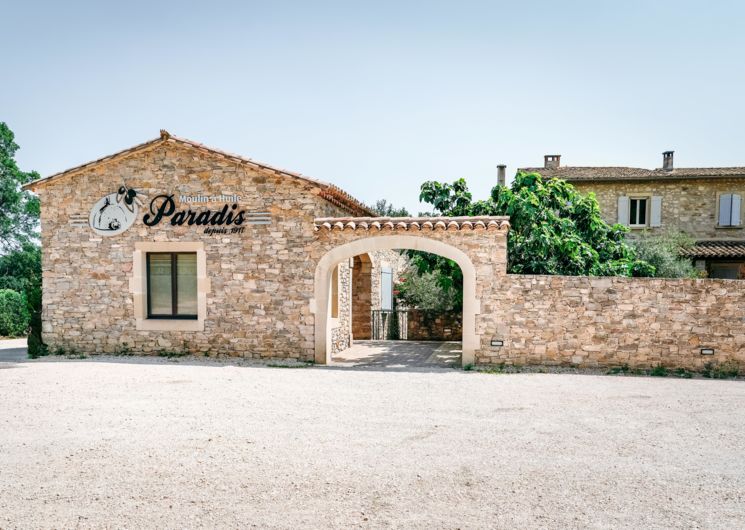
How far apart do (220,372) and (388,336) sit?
738 cm

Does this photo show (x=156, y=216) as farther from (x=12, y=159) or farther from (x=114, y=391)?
(x=12, y=159)

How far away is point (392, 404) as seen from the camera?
7066mm

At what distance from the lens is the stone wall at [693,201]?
1988 cm

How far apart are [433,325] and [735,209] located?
1333cm

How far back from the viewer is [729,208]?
65.2 ft

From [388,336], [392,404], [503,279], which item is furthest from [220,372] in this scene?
[388,336]

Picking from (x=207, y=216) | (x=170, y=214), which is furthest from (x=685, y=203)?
(x=170, y=214)

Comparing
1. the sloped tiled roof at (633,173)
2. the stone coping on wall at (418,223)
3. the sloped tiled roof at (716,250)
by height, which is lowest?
the sloped tiled roof at (716,250)

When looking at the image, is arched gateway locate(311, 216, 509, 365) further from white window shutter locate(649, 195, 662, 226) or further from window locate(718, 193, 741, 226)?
window locate(718, 193, 741, 226)

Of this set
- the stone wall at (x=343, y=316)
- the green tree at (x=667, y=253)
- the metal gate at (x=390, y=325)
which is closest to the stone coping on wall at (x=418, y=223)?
the stone wall at (x=343, y=316)

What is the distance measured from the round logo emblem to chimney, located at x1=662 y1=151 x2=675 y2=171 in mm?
20737

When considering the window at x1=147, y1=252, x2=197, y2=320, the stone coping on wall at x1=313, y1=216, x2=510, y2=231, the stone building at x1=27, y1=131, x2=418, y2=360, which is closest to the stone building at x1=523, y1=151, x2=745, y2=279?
the stone coping on wall at x1=313, y1=216, x2=510, y2=231

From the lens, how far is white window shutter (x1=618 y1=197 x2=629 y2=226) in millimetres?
20281

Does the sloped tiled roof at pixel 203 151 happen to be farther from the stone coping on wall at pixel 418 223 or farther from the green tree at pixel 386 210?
the green tree at pixel 386 210
